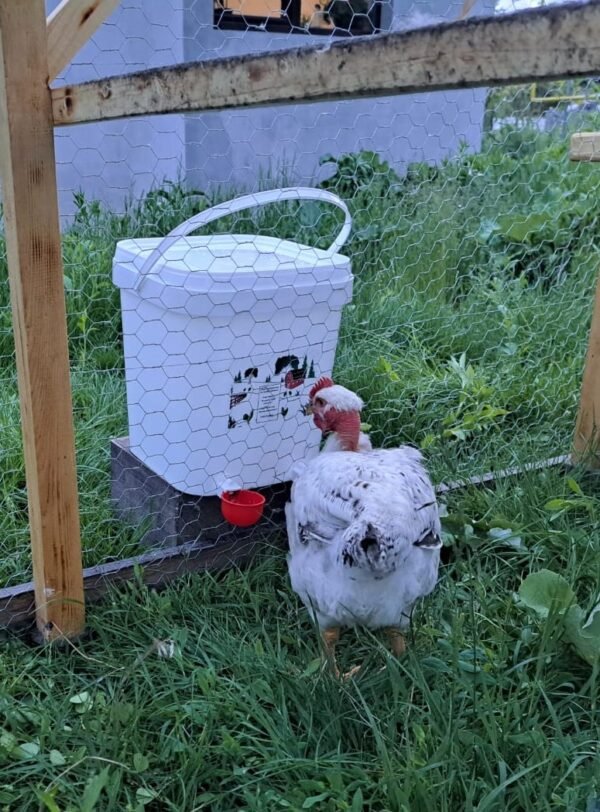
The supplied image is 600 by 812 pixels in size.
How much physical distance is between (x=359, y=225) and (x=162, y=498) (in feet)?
5.91

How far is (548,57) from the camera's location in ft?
2.39

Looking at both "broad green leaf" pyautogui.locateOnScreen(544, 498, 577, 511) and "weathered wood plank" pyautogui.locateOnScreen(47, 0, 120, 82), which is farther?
"broad green leaf" pyautogui.locateOnScreen(544, 498, 577, 511)

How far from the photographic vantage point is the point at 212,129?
3518 mm

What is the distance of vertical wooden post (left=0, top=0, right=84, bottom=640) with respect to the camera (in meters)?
1.33

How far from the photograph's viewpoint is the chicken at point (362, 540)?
1310mm

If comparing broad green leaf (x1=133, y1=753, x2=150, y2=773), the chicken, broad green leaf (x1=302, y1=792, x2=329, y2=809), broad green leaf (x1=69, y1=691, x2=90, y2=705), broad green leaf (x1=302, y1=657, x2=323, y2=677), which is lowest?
broad green leaf (x1=69, y1=691, x2=90, y2=705)

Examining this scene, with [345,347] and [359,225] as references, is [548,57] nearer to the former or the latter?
[345,347]

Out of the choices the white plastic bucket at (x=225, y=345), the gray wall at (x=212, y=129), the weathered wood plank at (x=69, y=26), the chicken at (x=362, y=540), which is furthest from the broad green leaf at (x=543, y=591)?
the gray wall at (x=212, y=129)

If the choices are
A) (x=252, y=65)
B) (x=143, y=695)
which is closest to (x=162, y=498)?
(x=143, y=695)

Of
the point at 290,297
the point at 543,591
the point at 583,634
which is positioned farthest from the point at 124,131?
the point at 583,634

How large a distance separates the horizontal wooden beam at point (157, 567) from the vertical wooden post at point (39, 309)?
0.18 feet

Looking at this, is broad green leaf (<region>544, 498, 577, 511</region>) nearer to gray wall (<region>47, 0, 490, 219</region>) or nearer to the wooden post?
the wooden post

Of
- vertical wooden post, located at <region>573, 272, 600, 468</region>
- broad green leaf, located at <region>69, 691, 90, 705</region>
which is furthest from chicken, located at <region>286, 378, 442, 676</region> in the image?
vertical wooden post, located at <region>573, 272, 600, 468</region>

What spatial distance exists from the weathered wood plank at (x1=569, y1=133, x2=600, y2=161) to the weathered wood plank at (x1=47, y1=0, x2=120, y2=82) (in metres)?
1.27
